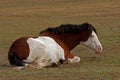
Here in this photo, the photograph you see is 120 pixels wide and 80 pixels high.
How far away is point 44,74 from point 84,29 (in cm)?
332

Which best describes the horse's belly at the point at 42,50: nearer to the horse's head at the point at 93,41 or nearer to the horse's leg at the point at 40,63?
the horse's leg at the point at 40,63

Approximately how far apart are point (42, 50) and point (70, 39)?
1554 mm

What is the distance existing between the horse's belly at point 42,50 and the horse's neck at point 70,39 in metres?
0.94

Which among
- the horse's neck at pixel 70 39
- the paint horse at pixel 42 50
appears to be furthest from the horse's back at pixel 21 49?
the horse's neck at pixel 70 39

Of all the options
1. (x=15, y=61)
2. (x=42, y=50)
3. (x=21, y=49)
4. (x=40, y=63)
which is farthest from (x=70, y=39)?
(x=15, y=61)

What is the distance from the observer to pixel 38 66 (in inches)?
447

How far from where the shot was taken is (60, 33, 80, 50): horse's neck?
12727 mm

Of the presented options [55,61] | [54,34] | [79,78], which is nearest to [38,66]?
[55,61]

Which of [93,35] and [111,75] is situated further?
[93,35]

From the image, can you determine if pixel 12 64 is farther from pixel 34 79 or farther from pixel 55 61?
pixel 34 79

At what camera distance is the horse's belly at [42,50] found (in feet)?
37.6

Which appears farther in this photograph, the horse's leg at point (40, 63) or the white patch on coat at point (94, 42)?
the white patch on coat at point (94, 42)

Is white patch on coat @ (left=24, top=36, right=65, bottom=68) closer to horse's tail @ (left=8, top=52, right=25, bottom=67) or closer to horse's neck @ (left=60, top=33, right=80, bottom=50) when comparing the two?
horse's tail @ (left=8, top=52, right=25, bottom=67)

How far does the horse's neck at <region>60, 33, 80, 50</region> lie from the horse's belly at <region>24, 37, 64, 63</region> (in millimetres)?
937
